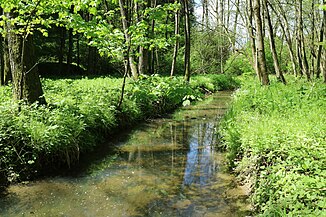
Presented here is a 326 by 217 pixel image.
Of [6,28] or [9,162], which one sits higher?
[6,28]

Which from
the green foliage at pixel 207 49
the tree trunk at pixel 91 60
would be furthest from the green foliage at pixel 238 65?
the tree trunk at pixel 91 60

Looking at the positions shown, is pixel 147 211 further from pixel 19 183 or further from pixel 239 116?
pixel 239 116

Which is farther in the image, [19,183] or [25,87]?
[25,87]

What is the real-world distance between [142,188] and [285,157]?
2670 mm

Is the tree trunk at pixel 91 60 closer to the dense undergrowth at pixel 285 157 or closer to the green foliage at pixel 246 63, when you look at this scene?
the green foliage at pixel 246 63

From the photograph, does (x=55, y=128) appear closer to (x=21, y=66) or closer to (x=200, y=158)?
(x=21, y=66)

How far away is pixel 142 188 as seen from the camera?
19.7 feet

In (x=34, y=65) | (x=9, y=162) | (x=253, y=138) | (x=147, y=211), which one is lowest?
(x=147, y=211)

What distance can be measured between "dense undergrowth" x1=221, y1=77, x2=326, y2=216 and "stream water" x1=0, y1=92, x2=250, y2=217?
601 millimetres

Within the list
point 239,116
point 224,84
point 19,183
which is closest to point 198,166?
point 239,116

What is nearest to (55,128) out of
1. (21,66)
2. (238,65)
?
(21,66)

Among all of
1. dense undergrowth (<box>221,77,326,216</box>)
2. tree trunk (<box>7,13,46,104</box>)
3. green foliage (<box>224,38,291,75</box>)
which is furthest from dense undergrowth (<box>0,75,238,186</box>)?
green foliage (<box>224,38,291,75</box>)

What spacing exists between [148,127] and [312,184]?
7762mm

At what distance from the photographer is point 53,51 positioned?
27812mm
